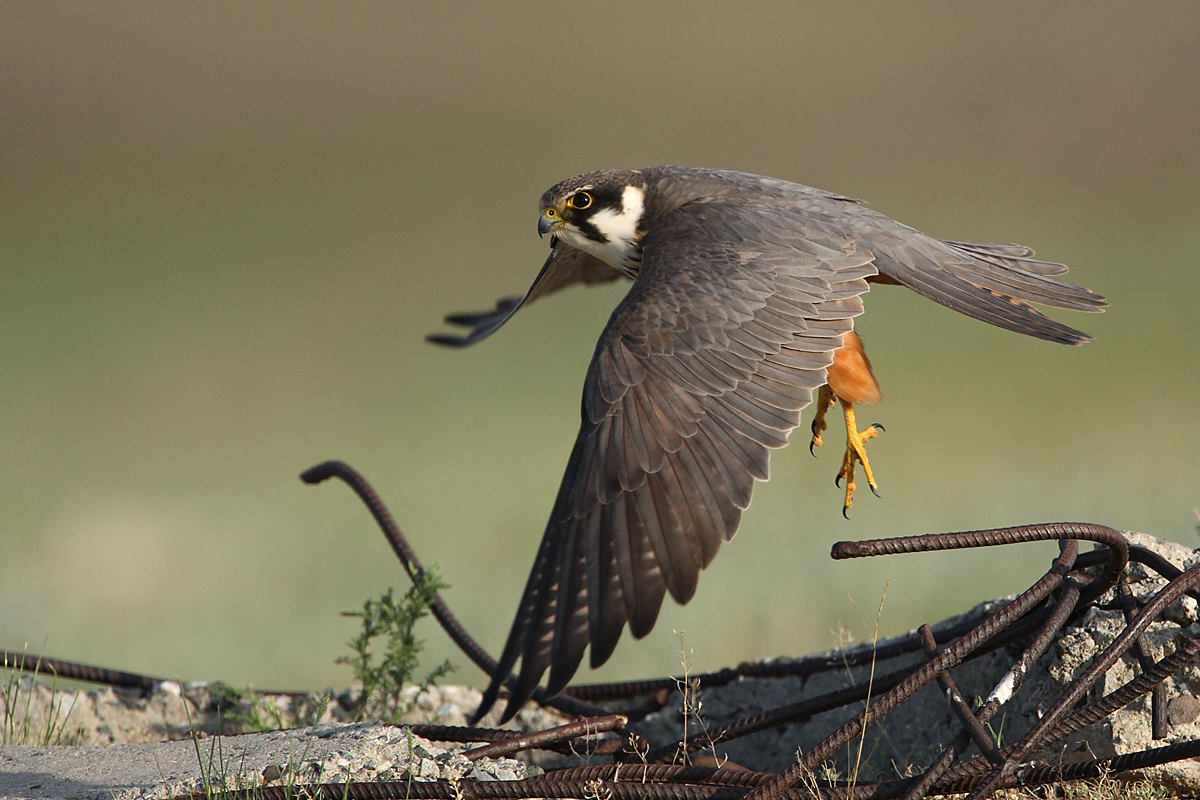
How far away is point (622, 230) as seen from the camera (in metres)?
4.14

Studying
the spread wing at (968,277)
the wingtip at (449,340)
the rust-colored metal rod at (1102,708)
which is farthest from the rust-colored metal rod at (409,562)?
the spread wing at (968,277)

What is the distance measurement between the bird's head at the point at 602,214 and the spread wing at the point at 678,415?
1.45 feet

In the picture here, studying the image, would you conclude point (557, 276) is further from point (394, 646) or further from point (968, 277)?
point (394, 646)

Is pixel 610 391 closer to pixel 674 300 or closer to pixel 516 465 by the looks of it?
pixel 674 300

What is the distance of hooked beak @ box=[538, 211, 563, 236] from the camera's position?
13.9 feet

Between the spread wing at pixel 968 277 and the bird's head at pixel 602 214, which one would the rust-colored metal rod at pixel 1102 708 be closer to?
the spread wing at pixel 968 277

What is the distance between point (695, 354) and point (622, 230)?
1109mm

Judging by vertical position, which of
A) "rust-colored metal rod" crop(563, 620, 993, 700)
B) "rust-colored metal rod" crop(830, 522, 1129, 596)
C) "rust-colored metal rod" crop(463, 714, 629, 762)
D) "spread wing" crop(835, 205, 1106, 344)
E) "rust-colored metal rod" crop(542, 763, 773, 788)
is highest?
"spread wing" crop(835, 205, 1106, 344)

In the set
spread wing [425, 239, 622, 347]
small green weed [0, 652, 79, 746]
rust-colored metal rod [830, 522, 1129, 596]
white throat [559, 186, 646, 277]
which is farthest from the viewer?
spread wing [425, 239, 622, 347]

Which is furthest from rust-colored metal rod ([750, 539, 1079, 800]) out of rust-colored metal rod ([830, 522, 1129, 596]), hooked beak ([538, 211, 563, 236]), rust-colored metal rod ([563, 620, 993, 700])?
hooked beak ([538, 211, 563, 236])

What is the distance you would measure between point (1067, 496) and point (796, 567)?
1881mm

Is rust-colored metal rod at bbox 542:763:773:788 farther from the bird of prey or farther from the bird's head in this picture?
the bird's head

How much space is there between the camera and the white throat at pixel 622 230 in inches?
163

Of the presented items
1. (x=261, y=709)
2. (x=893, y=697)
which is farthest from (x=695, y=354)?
(x=261, y=709)
